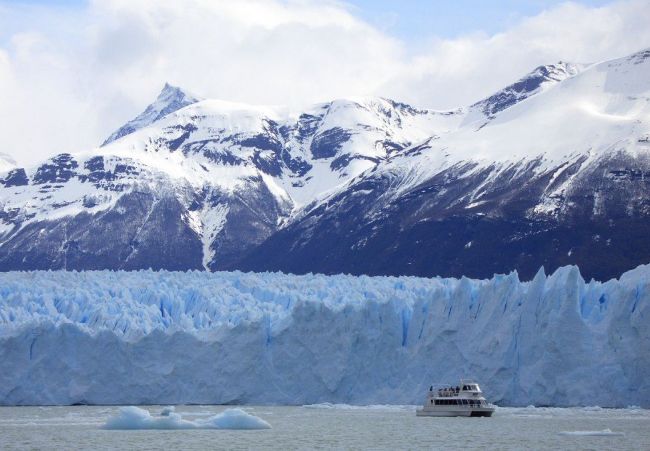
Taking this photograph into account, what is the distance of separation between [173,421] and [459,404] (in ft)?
40.6

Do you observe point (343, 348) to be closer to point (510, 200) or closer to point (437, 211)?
point (510, 200)

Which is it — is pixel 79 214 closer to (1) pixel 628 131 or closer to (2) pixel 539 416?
(1) pixel 628 131

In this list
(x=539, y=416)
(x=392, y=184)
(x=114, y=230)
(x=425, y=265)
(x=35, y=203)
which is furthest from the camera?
(x=35, y=203)

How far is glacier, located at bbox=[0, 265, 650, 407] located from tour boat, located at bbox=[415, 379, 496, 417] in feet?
5.89

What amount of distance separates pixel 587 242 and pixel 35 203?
99335mm

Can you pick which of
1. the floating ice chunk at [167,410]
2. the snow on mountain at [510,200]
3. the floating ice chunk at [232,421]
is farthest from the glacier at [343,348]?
the snow on mountain at [510,200]

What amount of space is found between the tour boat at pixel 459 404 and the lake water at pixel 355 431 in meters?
A: 0.35

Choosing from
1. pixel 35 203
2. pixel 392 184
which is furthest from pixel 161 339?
pixel 35 203

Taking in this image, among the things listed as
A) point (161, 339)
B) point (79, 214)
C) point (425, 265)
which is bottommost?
point (161, 339)

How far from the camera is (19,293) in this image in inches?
2382

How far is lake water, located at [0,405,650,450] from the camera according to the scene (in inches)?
1613

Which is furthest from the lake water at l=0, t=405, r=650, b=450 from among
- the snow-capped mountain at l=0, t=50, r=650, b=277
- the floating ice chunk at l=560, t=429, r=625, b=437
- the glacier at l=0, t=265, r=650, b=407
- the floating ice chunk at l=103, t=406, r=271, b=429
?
the snow-capped mountain at l=0, t=50, r=650, b=277

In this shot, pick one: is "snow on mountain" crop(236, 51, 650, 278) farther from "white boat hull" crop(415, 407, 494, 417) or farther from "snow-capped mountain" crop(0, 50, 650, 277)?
"white boat hull" crop(415, 407, 494, 417)

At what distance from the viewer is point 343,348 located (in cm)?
5412
